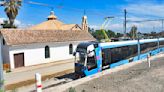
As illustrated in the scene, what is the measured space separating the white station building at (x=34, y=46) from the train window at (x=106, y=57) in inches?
Result: 460

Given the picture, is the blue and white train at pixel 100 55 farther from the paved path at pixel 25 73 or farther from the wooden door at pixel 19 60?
the wooden door at pixel 19 60

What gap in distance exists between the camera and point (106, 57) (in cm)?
1859

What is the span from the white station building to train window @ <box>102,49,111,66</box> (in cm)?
1169

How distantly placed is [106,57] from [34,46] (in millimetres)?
12340

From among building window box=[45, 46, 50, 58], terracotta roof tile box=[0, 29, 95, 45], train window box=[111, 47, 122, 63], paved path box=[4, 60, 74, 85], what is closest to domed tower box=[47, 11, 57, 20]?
terracotta roof tile box=[0, 29, 95, 45]

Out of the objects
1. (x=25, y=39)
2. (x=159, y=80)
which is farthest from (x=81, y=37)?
(x=159, y=80)

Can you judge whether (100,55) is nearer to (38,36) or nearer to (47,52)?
(47,52)

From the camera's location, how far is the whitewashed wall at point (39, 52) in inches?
1011

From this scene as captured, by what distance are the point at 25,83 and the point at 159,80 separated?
41.4ft

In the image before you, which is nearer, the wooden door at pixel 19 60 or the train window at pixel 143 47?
the wooden door at pixel 19 60

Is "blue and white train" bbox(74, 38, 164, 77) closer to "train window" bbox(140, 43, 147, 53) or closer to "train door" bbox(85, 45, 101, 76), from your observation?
"train door" bbox(85, 45, 101, 76)

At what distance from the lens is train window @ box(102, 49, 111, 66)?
718 inches

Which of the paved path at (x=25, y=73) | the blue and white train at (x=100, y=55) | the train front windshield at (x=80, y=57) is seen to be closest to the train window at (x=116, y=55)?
the blue and white train at (x=100, y=55)

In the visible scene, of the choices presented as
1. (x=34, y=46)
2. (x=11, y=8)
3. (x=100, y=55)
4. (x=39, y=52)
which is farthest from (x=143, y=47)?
(x=11, y=8)
